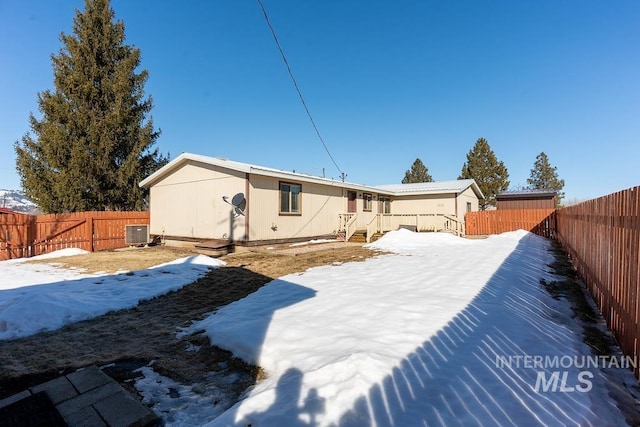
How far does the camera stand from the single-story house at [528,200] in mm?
27266

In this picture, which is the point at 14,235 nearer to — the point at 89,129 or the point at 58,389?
the point at 89,129

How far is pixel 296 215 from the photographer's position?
43.8 feet

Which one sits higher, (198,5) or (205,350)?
(198,5)

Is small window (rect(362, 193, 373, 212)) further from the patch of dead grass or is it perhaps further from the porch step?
the patch of dead grass

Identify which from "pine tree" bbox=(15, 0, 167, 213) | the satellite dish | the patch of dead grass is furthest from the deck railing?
"pine tree" bbox=(15, 0, 167, 213)

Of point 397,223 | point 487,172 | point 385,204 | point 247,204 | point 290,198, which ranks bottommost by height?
point 397,223

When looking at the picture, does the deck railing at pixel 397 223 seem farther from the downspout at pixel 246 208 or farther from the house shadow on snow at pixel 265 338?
the house shadow on snow at pixel 265 338

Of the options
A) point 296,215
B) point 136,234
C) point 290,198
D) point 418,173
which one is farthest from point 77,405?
point 418,173

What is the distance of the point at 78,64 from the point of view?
62.1 ft

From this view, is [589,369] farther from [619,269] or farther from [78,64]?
[78,64]

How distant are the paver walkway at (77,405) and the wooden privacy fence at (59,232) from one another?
1318 cm

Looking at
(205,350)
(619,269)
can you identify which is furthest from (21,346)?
(619,269)

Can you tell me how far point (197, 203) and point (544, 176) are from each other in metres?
51.0

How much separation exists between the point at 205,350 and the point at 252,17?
953cm
